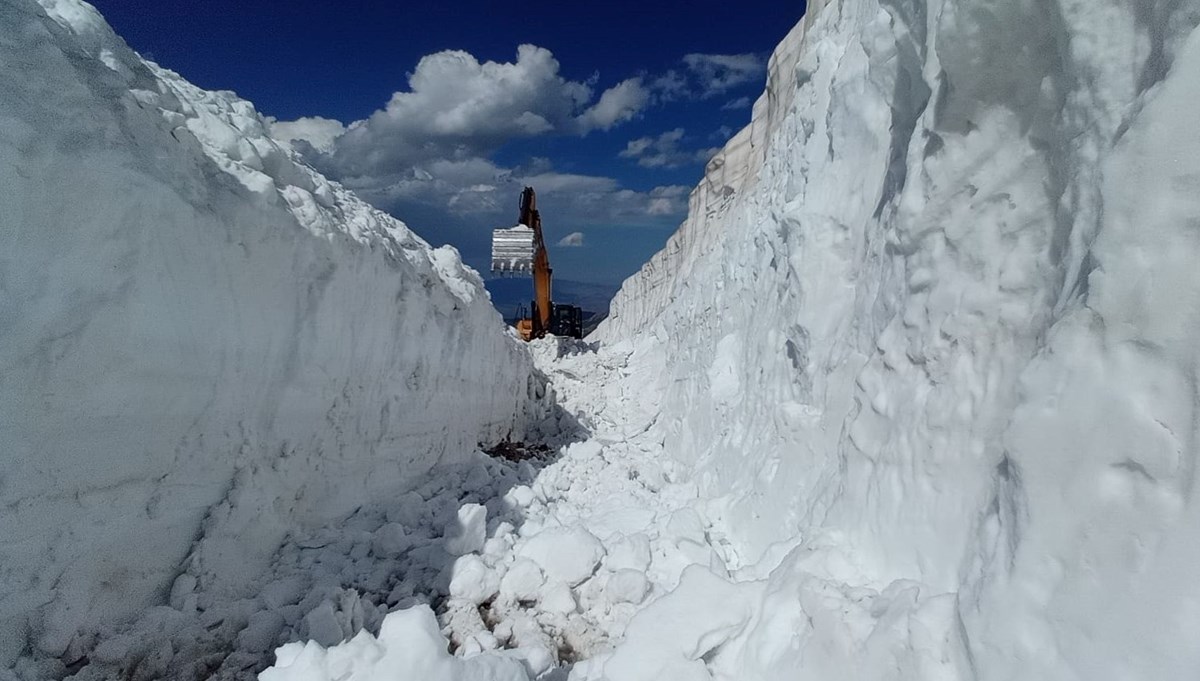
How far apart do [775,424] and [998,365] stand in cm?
236

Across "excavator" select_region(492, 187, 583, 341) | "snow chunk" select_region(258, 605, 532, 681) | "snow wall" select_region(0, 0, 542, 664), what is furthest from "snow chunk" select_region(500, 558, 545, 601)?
"excavator" select_region(492, 187, 583, 341)

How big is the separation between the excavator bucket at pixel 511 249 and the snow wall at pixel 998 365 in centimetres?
1283

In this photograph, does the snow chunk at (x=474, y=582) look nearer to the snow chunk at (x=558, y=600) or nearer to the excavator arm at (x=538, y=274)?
the snow chunk at (x=558, y=600)

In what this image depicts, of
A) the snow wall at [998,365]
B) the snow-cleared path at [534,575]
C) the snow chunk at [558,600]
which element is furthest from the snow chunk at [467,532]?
the snow wall at [998,365]

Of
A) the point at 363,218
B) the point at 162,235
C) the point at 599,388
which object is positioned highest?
the point at 363,218

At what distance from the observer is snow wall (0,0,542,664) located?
258cm

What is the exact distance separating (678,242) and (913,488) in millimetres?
20393

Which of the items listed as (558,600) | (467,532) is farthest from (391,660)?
(467,532)

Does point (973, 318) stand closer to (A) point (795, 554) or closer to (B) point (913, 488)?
(B) point (913, 488)

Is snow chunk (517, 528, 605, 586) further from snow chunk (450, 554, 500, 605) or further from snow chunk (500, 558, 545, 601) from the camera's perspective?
snow chunk (450, 554, 500, 605)

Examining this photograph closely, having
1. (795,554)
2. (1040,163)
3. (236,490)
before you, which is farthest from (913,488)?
(236,490)

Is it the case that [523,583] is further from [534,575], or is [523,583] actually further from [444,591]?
[444,591]

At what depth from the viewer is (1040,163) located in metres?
2.26

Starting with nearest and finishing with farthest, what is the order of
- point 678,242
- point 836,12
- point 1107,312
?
point 1107,312 < point 836,12 < point 678,242
